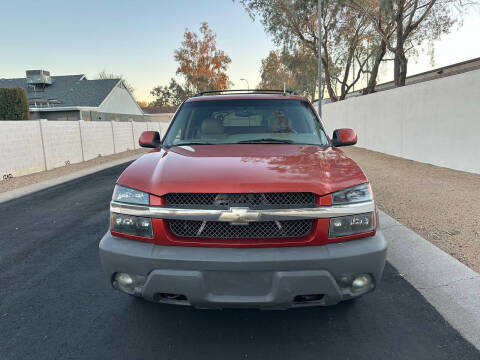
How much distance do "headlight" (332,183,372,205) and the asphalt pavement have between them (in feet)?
3.41

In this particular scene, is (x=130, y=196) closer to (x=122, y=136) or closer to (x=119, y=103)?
(x=122, y=136)

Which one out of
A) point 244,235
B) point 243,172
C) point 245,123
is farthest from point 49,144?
point 244,235

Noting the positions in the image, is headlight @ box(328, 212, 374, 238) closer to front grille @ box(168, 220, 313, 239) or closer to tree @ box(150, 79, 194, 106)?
front grille @ box(168, 220, 313, 239)

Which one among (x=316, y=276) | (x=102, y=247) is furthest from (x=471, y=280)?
(x=102, y=247)

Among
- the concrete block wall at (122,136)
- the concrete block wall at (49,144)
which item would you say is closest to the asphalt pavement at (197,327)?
the concrete block wall at (49,144)

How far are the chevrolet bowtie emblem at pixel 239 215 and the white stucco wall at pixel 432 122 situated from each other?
864 cm

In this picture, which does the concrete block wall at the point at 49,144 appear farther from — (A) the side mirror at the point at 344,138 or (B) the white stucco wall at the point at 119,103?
(B) the white stucco wall at the point at 119,103

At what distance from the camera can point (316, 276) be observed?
238 cm

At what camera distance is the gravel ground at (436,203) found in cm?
480

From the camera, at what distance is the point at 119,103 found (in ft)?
141

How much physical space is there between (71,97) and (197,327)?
40.2 meters

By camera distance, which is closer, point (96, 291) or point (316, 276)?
point (316, 276)

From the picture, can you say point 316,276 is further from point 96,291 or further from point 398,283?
point 96,291

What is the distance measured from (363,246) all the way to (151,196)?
58.1 inches
